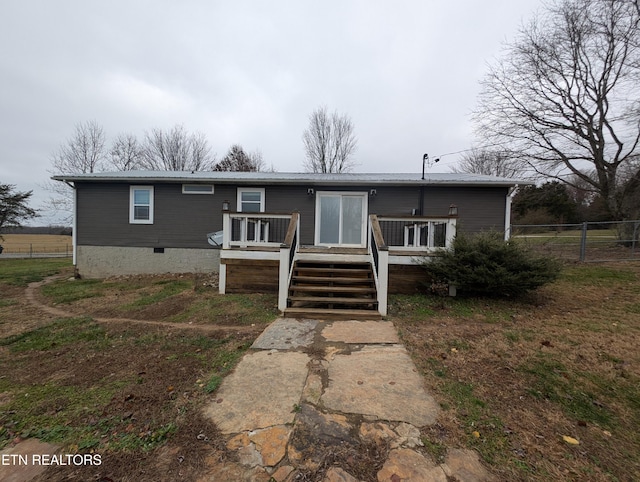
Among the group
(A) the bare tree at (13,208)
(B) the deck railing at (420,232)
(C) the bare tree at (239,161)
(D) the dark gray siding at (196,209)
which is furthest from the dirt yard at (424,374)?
(A) the bare tree at (13,208)

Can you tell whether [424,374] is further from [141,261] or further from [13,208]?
[13,208]

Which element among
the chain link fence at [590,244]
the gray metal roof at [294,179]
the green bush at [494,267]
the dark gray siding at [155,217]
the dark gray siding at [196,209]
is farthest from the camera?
the dark gray siding at [155,217]

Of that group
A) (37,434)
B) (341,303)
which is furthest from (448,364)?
(37,434)

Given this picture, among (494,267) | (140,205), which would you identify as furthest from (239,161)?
(494,267)

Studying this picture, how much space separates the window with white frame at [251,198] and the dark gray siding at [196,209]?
19cm

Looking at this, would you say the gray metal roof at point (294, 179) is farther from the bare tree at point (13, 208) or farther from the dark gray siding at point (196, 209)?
the bare tree at point (13, 208)

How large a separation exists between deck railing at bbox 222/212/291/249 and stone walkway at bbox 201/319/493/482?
3.36 metres

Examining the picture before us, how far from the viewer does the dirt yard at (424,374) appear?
5.79 ft

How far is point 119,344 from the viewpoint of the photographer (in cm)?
372

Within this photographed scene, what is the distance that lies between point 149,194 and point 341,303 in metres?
8.16

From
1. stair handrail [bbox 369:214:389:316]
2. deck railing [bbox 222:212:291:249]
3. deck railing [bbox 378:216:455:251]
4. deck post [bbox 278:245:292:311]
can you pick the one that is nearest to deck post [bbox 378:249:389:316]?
stair handrail [bbox 369:214:389:316]

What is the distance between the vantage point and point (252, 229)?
26.3ft

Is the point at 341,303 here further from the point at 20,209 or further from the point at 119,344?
the point at 20,209
